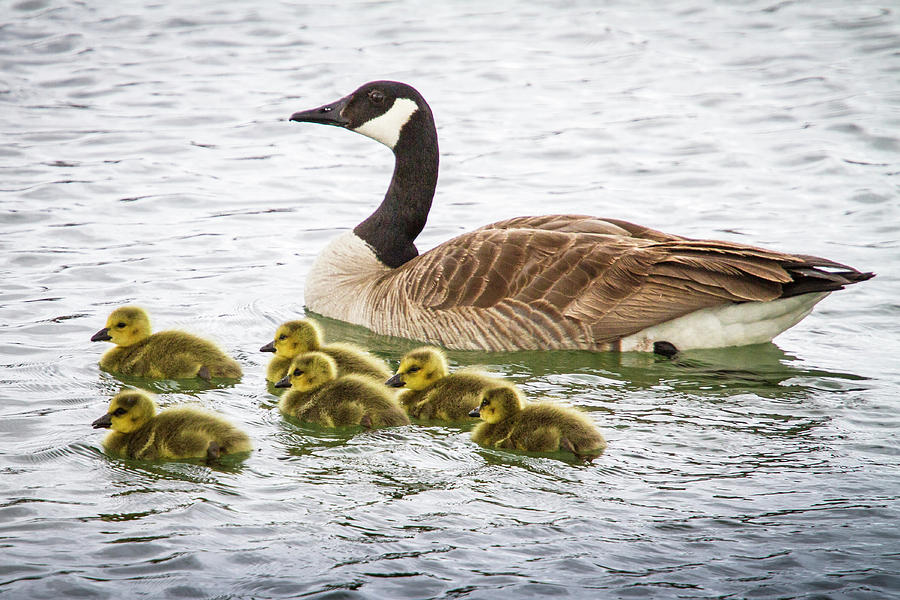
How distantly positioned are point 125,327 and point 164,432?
5.84 feet

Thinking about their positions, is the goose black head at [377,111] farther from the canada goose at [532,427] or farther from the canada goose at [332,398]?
the canada goose at [532,427]

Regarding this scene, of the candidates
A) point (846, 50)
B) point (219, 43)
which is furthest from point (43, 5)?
point (846, 50)

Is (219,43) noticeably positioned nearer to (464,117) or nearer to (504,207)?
(464,117)

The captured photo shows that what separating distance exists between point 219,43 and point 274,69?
5.95 feet

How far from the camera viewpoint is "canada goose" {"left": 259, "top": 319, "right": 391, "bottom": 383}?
8.14 m

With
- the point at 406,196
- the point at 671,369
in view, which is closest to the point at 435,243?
the point at 406,196

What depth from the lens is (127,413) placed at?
6906 millimetres

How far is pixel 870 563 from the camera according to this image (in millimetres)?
5547

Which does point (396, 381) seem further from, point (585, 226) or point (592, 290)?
point (585, 226)

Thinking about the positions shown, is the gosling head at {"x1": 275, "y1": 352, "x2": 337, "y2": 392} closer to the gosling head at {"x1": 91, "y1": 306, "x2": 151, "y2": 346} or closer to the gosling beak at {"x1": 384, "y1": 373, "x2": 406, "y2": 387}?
the gosling beak at {"x1": 384, "y1": 373, "x2": 406, "y2": 387}

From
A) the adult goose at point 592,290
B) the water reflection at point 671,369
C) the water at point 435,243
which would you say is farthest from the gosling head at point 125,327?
the adult goose at point 592,290

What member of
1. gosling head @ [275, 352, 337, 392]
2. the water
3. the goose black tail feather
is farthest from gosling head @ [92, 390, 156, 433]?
the goose black tail feather

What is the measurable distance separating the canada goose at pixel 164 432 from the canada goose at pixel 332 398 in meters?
0.63

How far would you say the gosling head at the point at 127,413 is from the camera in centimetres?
Result: 689
